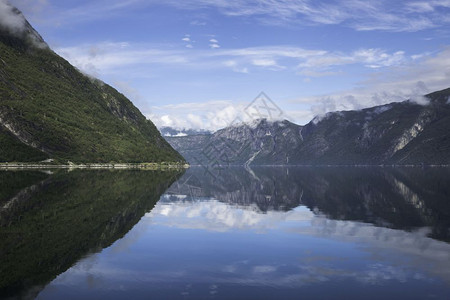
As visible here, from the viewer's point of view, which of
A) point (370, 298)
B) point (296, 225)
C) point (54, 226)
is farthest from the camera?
point (296, 225)

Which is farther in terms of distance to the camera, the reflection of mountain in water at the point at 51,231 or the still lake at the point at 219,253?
the reflection of mountain in water at the point at 51,231

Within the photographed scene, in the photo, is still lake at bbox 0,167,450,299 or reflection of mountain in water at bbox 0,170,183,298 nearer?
still lake at bbox 0,167,450,299

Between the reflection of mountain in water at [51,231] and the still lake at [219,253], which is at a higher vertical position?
the reflection of mountain in water at [51,231]

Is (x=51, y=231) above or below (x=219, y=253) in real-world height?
above

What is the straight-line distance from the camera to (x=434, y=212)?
5488 centimetres

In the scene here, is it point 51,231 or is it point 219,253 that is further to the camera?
point 51,231

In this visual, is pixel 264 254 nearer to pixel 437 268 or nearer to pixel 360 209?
pixel 437 268

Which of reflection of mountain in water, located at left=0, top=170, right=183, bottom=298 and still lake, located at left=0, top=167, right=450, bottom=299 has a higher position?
reflection of mountain in water, located at left=0, top=170, right=183, bottom=298

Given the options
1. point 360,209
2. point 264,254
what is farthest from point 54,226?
point 360,209

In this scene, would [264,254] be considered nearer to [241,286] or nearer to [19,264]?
[241,286]

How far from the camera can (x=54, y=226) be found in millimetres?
40219

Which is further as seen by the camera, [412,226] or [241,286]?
[412,226]

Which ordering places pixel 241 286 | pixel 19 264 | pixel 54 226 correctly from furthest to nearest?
1. pixel 54 226
2. pixel 19 264
3. pixel 241 286

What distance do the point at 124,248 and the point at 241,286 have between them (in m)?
13.8
